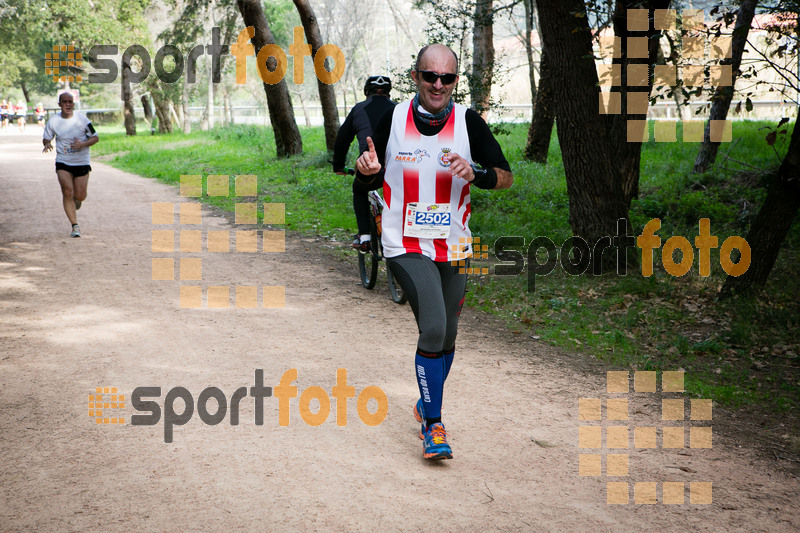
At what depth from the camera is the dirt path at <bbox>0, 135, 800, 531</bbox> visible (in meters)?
3.84

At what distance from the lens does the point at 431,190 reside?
4.32 metres

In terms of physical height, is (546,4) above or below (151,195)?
above

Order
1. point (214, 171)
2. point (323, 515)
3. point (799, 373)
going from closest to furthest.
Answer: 1. point (323, 515)
2. point (799, 373)
3. point (214, 171)

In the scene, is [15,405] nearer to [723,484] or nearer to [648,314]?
[723,484]

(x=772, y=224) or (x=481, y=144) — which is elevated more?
(x=481, y=144)

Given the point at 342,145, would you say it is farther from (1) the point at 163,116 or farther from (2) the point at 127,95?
(1) the point at 163,116

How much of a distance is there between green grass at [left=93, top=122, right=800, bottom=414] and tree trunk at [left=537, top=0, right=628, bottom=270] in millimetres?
809

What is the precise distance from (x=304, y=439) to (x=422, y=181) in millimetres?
1898

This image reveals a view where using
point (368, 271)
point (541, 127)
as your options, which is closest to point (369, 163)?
point (368, 271)

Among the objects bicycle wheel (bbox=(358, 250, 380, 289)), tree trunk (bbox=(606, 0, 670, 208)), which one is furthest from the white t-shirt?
tree trunk (bbox=(606, 0, 670, 208))

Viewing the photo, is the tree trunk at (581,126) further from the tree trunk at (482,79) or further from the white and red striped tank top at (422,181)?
the tree trunk at (482,79)

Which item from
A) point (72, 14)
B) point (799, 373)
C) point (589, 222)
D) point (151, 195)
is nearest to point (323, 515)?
point (799, 373)

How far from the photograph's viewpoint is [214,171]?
67.5ft

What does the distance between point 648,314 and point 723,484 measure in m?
3.56
